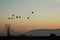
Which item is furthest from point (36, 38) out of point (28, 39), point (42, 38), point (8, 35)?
point (8, 35)

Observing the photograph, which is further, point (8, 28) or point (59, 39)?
point (8, 28)

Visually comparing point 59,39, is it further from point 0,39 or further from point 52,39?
point 0,39

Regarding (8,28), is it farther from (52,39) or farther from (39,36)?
(52,39)

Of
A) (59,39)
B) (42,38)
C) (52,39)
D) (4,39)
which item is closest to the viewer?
(52,39)

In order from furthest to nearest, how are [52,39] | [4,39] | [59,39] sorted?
1. [4,39]
2. [59,39]
3. [52,39]

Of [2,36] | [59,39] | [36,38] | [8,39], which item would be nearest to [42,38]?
[36,38]

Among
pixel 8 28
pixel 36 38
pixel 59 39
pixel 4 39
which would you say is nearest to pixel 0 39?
pixel 4 39

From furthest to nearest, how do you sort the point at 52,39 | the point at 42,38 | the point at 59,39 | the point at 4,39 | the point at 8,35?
→ 1. the point at 8,35
2. the point at 4,39
3. the point at 42,38
4. the point at 59,39
5. the point at 52,39

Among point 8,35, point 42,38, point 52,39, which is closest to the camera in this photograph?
point 52,39

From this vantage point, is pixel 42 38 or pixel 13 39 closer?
pixel 42 38
